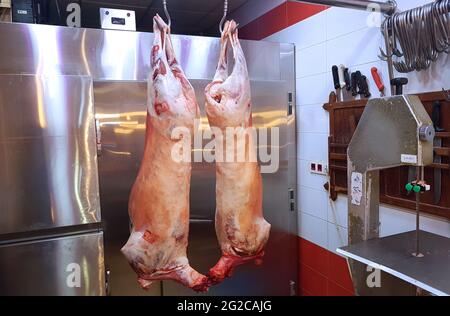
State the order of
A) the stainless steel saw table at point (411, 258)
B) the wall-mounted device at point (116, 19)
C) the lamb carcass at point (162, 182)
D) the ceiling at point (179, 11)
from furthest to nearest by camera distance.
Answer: the ceiling at point (179, 11) → the wall-mounted device at point (116, 19) → the lamb carcass at point (162, 182) → the stainless steel saw table at point (411, 258)

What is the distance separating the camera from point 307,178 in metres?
2.14

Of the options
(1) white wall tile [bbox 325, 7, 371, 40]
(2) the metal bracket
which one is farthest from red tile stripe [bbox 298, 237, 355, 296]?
(1) white wall tile [bbox 325, 7, 371, 40]

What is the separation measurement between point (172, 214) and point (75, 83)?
31.0 inches

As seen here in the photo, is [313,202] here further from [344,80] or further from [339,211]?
[344,80]

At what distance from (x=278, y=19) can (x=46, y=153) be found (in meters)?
1.71

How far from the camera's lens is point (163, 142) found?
1.47 m

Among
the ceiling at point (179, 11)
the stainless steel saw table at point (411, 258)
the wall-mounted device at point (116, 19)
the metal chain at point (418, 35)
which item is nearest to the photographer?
the stainless steel saw table at point (411, 258)

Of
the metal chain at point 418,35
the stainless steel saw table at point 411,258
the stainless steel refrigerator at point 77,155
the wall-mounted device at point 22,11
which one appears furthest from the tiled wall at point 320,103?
the wall-mounted device at point 22,11

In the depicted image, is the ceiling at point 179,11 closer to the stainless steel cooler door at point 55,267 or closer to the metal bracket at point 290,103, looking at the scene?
the metal bracket at point 290,103

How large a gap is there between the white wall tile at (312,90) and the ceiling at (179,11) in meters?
0.93

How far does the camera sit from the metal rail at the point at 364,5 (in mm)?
1271

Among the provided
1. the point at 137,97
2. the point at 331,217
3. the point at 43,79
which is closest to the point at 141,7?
the point at 137,97

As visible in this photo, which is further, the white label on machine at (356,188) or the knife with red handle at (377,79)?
the knife with red handle at (377,79)
